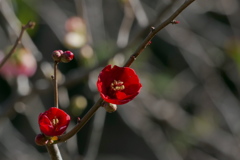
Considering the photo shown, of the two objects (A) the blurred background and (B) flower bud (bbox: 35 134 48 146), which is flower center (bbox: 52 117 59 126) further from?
(A) the blurred background

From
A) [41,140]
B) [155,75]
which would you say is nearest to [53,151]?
[41,140]

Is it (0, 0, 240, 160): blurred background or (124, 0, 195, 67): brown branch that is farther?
(0, 0, 240, 160): blurred background

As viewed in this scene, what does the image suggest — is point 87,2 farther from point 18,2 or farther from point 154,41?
point 18,2

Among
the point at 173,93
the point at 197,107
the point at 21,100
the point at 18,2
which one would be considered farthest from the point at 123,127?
the point at 21,100

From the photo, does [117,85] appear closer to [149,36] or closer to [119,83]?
[119,83]

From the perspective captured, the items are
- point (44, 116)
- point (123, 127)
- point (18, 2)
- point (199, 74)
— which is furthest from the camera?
point (123, 127)

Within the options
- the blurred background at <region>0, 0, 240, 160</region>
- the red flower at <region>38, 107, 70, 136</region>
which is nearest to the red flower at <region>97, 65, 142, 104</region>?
the red flower at <region>38, 107, 70, 136</region>

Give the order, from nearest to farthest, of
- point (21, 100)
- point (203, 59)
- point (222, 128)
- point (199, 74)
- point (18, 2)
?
point (21, 100) → point (18, 2) → point (203, 59) → point (199, 74) → point (222, 128)

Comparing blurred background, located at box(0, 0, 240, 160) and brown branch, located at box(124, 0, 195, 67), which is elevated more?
brown branch, located at box(124, 0, 195, 67)

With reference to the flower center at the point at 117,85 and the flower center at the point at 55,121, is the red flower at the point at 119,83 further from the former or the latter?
the flower center at the point at 55,121
